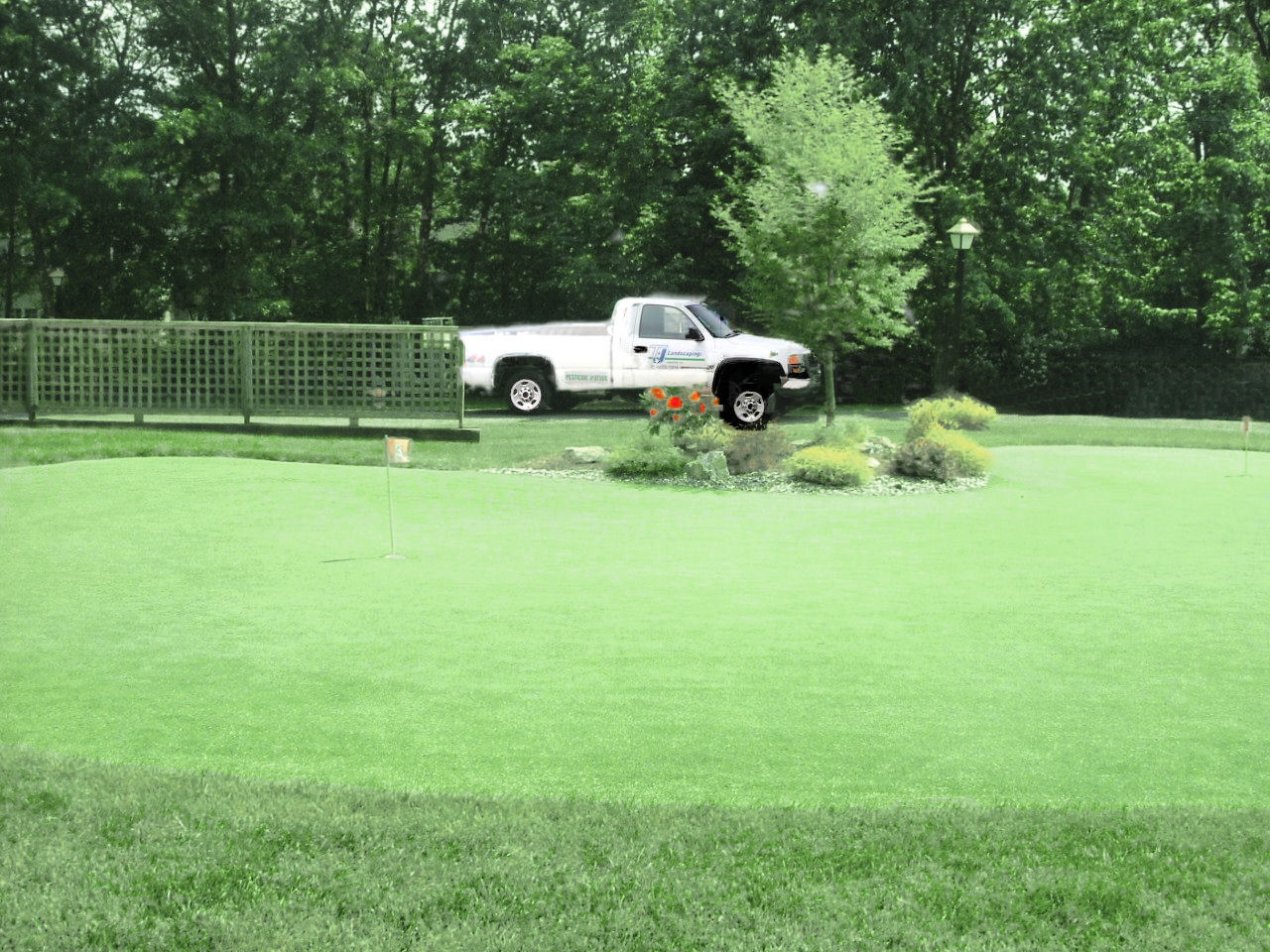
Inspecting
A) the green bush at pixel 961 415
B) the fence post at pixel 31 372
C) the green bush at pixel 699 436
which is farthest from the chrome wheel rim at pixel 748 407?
the fence post at pixel 31 372

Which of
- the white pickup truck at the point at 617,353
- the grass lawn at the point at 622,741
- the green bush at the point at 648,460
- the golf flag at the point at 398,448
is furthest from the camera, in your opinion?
the white pickup truck at the point at 617,353

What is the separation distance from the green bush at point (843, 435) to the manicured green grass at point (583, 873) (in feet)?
38.8

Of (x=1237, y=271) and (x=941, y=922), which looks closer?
(x=941, y=922)

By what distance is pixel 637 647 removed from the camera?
667 cm

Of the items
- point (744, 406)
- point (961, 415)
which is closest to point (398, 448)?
point (744, 406)

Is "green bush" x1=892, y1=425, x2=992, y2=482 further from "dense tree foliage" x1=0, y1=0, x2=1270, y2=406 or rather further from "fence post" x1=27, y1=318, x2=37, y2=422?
"dense tree foliage" x1=0, y1=0, x2=1270, y2=406

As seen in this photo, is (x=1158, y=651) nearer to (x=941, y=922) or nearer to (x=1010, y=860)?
(x=1010, y=860)

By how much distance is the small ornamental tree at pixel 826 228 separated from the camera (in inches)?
814

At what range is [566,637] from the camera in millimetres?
6855

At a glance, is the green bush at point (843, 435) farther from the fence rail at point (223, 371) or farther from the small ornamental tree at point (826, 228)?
the fence rail at point (223, 371)

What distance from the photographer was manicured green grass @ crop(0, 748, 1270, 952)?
11.7 ft

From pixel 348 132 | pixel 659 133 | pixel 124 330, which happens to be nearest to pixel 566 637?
pixel 124 330

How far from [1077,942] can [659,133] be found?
3200 cm

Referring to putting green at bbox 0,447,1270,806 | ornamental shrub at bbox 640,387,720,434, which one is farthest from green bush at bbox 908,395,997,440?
putting green at bbox 0,447,1270,806
